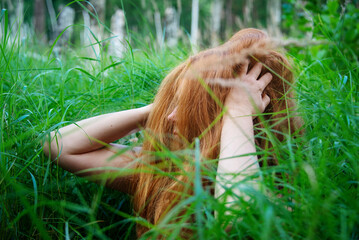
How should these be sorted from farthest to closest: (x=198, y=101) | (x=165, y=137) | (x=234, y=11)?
1. (x=234, y=11)
2. (x=165, y=137)
3. (x=198, y=101)

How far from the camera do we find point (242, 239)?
769 millimetres

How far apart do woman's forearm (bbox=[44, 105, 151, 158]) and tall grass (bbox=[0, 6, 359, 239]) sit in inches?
2.7

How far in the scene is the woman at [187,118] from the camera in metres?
1.14

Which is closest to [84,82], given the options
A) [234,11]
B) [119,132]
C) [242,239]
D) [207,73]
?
[119,132]

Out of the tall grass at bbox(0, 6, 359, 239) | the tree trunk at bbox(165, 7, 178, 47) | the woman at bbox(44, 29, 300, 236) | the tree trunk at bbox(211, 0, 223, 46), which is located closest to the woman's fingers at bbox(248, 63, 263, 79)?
the woman at bbox(44, 29, 300, 236)

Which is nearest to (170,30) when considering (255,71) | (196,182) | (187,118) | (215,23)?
(215,23)

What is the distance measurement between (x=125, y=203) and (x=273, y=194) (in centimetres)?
94

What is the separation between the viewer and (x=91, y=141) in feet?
4.28

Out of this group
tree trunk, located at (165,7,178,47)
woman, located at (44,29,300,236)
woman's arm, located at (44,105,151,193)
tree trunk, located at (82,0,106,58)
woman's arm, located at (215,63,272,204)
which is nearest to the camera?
woman's arm, located at (215,63,272,204)

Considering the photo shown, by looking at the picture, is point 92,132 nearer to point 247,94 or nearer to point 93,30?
point 247,94

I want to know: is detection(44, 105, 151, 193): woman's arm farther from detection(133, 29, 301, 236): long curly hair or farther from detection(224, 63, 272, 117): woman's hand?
detection(224, 63, 272, 117): woman's hand

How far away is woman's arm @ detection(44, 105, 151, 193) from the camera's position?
4.22 ft

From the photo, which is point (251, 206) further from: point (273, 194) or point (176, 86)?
point (176, 86)

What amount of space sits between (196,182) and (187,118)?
60 centimetres
